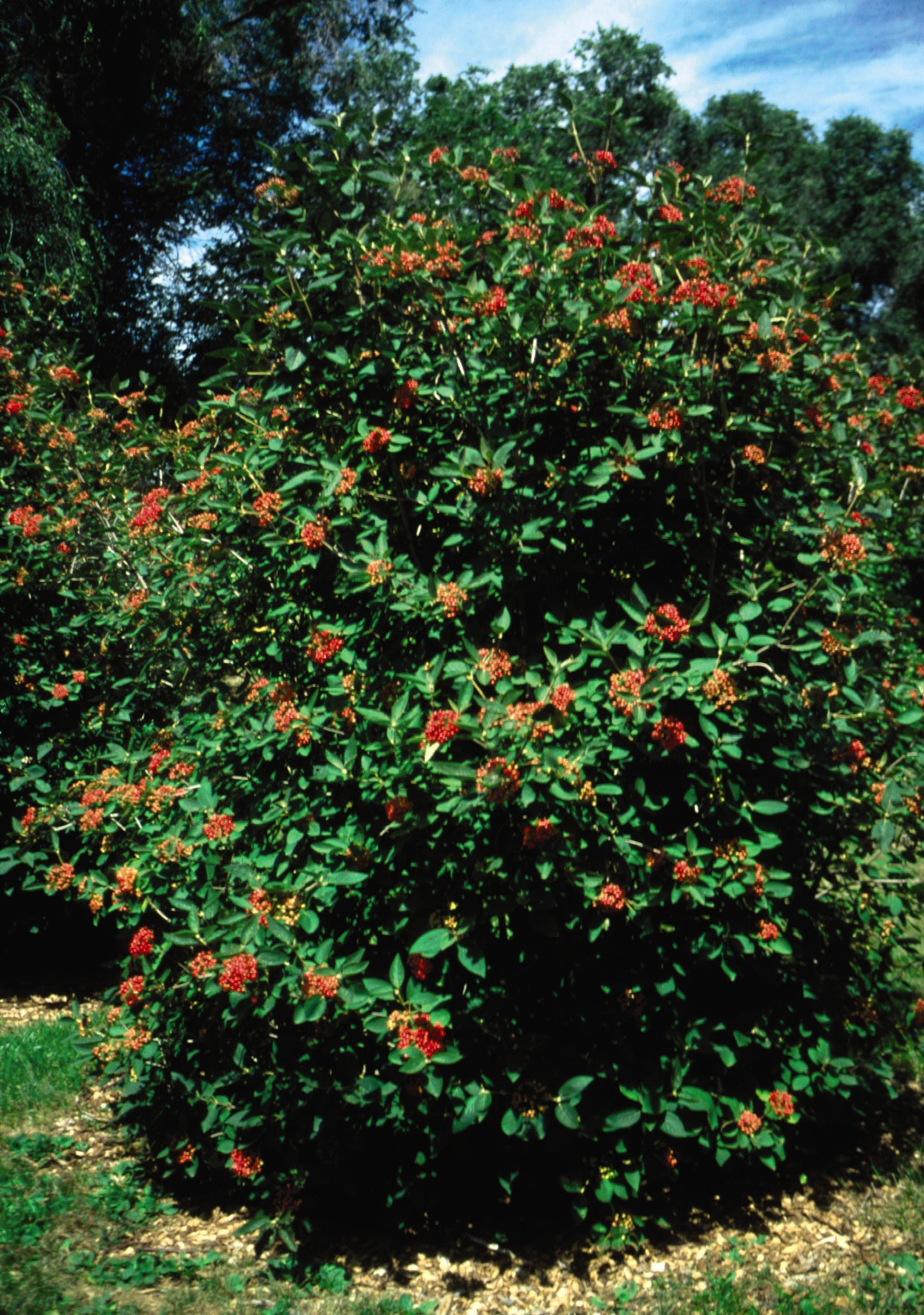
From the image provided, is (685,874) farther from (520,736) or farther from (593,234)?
(593,234)

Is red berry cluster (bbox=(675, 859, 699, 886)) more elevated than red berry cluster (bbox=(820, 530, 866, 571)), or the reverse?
red berry cluster (bbox=(820, 530, 866, 571))

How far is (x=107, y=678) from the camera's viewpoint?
4750mm

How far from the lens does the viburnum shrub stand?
2.64 meters

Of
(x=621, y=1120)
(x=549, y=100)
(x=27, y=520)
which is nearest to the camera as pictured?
(x=621, y=1120)

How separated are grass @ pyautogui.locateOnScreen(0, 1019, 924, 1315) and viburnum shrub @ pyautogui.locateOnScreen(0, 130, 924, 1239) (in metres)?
0.22

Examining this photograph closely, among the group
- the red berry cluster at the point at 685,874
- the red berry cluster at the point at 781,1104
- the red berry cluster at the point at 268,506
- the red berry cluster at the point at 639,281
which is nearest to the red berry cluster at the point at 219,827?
the red berry cluster at the point at 268,506

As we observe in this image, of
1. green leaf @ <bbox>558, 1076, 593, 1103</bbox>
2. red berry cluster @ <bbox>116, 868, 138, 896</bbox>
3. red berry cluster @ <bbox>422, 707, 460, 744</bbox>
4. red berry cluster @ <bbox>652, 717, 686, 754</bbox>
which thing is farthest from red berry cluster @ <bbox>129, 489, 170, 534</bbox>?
green leaf @ <bbox>558, 1076, 593, 1103</bbox>

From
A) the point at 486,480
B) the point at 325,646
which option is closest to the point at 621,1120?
the point at 325,646

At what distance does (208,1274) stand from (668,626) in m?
2.35

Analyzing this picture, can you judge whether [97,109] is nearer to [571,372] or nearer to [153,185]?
[153,185]

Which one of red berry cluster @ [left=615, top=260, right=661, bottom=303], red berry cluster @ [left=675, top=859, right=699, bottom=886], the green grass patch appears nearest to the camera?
red berry cluster @ [left=675, top=859, right=699, bottom=886]

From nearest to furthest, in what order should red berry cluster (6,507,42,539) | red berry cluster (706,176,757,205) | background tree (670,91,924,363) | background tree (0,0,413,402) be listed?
red berry cluster (706,176,757,205), red berry cluster (6,507,42,539), background tree (0,0,413,402), background tree (670,91,924,363)

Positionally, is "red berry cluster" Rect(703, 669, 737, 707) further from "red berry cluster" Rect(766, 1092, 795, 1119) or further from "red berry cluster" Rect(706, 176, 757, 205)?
"red berry cluster" Rect(706, 176, 757, 205)

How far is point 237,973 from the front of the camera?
2.50 metres
